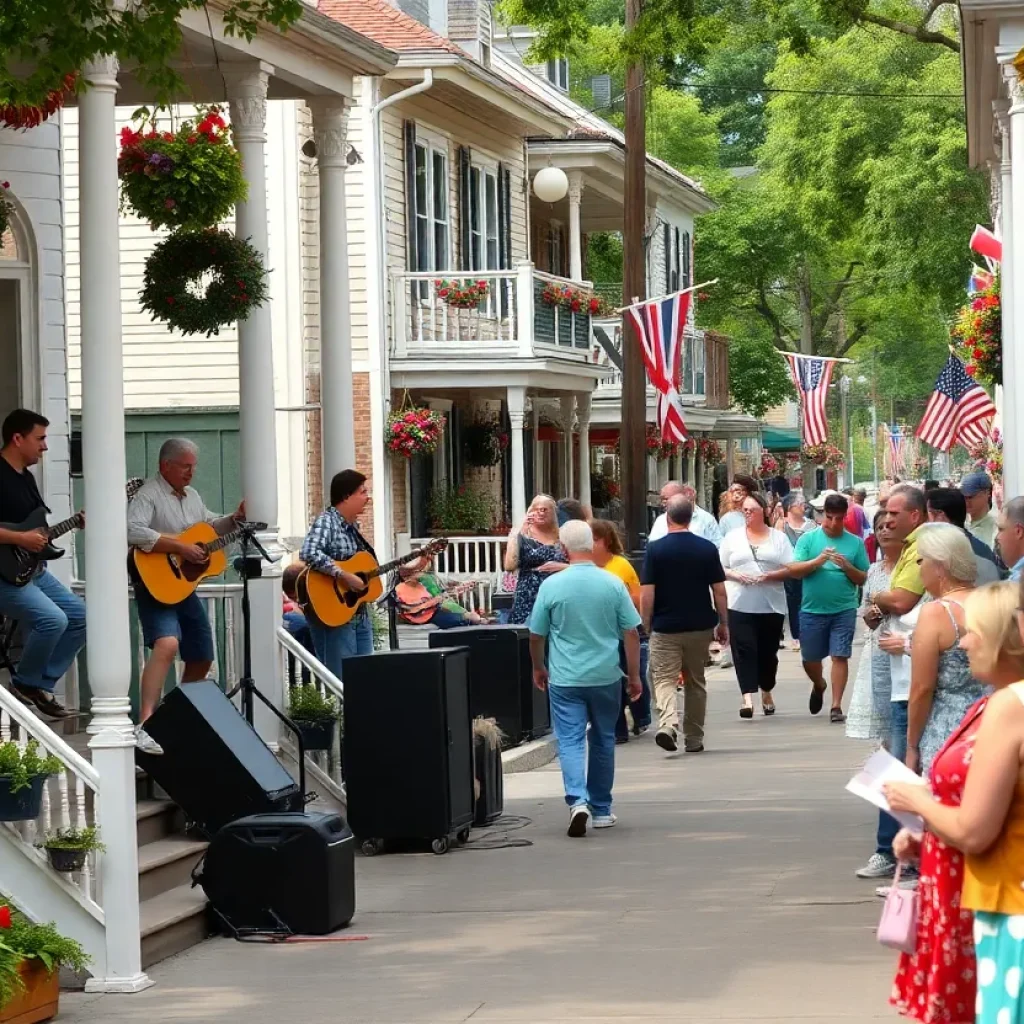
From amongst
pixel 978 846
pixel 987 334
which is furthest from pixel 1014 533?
pixel 987 334

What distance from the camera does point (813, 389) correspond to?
40.7 metres

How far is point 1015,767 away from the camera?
197 inches

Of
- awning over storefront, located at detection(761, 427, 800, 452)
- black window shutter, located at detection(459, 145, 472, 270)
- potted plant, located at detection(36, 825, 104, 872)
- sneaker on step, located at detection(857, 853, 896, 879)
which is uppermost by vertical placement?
black window shutter, located at detection(459, 145, 472, 270)

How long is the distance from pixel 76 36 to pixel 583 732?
5.36 meters

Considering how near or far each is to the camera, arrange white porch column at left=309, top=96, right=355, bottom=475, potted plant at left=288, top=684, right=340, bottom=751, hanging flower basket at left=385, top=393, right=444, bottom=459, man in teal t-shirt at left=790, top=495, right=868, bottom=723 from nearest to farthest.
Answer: potted plant at left=288, top=684, right=340, bottom=751, white porch column at left=309, top=96, right=355, bottom=475, man in teal t-shirt at left=790, top=495, right=868, bottom=723, hanging flower basket at left=385, top=393, right=444, bottom=459

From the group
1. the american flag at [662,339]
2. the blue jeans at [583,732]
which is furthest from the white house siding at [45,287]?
the american flag at [662,339]

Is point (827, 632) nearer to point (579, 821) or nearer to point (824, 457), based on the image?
point (579, 821)

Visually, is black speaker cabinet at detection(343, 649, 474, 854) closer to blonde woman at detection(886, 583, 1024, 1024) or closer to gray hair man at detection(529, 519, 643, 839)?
gray hair man at detection(529, 519, 643, 839)

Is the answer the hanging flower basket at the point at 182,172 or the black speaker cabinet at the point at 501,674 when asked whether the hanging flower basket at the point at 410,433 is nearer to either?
the black speaker cabinet at the point at 501,674

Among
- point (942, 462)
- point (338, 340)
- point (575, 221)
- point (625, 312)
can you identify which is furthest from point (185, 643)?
point (942, 462)

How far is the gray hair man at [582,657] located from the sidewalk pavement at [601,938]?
405 mm

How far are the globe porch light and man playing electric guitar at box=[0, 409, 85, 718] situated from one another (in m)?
19.4

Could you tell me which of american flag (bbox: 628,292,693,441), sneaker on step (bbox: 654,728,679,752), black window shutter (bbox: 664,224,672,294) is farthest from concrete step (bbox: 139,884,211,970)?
black window shutter (bbox: 664,224,672,294)

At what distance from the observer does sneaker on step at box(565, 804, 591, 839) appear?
492 inches
